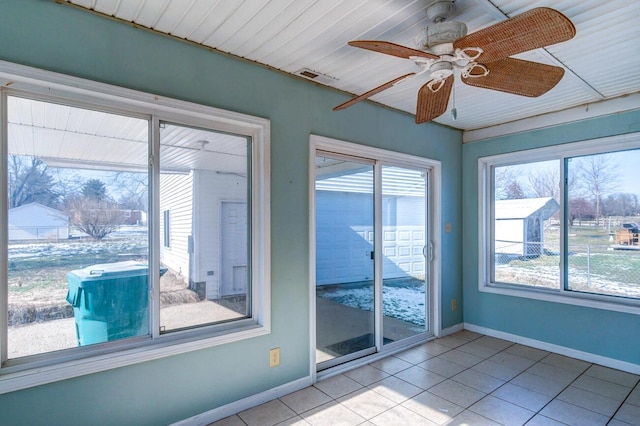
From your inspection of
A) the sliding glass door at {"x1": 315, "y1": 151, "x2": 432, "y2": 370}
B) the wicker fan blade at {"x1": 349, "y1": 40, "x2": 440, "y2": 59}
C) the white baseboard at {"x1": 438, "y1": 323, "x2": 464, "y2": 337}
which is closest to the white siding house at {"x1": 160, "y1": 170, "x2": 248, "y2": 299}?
the sliding glass door at {"x1": 315, "y1": 151, "x2": 432, "y2": 370}

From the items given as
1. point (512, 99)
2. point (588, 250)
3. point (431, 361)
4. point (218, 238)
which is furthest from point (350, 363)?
point (512, 99)

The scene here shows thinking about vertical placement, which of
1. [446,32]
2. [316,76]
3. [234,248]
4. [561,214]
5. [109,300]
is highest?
[316,76]

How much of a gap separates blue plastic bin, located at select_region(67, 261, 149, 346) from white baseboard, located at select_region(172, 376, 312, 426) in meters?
0.68

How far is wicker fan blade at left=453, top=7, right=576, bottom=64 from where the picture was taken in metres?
1.32

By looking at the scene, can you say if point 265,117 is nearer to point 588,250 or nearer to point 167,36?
point 167,36

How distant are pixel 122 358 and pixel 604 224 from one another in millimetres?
4247

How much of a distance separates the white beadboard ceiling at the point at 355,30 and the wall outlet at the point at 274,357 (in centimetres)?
219

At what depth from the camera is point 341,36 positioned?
2.19 metres

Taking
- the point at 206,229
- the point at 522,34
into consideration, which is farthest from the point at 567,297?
the point at 206,229

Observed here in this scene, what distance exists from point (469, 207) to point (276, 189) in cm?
279

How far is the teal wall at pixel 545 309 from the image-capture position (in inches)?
127

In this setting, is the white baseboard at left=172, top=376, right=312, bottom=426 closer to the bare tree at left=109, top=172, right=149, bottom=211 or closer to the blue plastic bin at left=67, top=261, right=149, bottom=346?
the blue plastic bin at left=67, top=261, right=149, bottom=346

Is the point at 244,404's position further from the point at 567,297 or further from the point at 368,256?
the point at 567,297

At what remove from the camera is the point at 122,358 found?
202 cm
